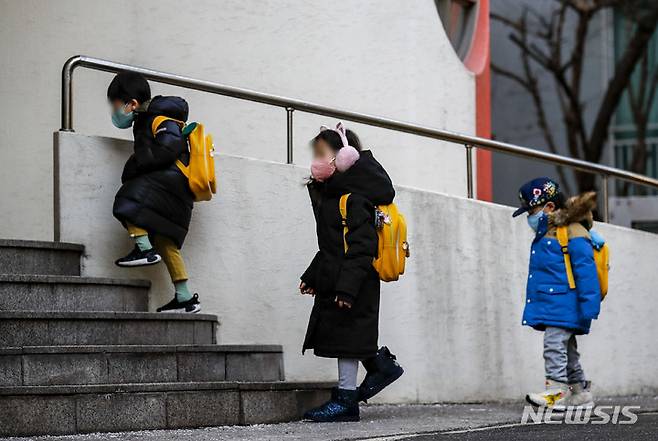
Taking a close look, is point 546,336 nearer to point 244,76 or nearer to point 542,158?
point 542,158

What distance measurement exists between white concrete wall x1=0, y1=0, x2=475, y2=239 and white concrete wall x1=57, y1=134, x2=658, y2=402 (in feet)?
5.16

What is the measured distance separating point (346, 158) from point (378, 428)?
1.46 metres

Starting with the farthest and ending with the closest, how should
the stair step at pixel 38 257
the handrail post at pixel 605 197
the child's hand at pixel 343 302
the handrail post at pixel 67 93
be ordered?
the handrail post at pixel 605 197 < the handrail post at pixel 67 93 < the stair step at pixel 38 257 < the child's hand at pixel 343 302

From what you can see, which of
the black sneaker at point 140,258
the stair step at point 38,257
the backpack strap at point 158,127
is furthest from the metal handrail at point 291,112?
the black sneaker at point 140,258

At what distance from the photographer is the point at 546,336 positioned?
930cm

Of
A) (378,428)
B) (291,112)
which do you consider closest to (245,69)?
(291,112)

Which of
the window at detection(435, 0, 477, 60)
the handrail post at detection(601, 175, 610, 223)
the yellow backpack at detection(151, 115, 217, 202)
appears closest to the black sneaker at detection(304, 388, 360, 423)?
the yellow backpack at detection(151, 115, 217, 202)

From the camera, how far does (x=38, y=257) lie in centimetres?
841

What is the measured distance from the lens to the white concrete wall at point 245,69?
1079 cm

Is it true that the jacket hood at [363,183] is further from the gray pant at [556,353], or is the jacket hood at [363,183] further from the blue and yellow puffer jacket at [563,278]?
the gray pant at [556,353]

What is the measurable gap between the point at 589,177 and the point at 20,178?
15650 mm

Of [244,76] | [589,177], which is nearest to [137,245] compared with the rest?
[244,76]

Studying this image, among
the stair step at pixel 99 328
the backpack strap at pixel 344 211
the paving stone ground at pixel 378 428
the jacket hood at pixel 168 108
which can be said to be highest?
the jacket hood at pixel 168 108

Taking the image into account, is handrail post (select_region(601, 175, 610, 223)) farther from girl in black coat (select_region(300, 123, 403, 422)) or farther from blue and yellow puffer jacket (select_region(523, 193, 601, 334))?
girl in black coat (select_region(300, 123, 403, 422))
